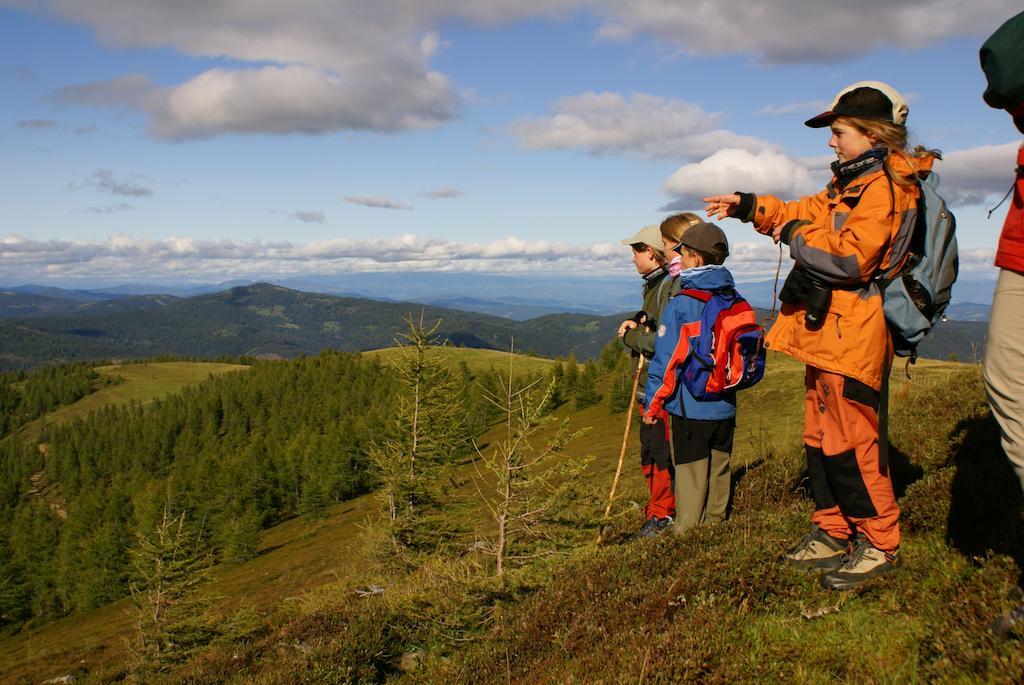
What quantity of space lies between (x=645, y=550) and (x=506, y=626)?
1666 mm

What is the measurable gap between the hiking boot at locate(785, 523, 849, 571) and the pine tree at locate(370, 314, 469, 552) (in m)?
15.3

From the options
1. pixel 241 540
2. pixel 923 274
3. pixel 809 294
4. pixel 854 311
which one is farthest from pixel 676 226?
pixel 241 540

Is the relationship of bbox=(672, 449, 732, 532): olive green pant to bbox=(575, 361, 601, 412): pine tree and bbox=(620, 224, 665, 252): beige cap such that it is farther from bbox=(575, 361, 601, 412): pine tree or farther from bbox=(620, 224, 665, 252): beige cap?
bbox=(575, 361, 601, 412): pine tree

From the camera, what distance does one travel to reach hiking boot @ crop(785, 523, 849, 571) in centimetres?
493

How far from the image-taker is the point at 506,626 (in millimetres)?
6367

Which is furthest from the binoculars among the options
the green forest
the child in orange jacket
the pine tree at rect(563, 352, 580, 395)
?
the pine tree at rect(563, 352, 580, 395)

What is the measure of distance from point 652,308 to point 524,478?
10.9 ft

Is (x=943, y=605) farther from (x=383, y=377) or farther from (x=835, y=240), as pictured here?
(x=383, y=377)

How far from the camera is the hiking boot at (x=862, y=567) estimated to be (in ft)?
15.0

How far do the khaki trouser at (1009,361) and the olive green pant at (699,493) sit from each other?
3429 mm

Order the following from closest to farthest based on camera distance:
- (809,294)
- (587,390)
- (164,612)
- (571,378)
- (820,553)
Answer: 1. (809,294)
2. (820,553)
3. (164,612)
4. (587,390)
5. (571,378)

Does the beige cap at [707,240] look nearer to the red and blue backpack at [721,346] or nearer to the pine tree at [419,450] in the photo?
the red and blue backpack at [721,346]

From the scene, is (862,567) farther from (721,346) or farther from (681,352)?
(681,352)

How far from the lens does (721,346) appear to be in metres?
6.13
